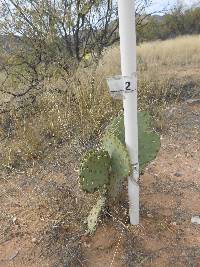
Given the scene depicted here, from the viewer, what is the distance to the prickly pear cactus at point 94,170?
2.65m

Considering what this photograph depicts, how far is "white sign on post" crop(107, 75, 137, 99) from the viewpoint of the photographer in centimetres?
236

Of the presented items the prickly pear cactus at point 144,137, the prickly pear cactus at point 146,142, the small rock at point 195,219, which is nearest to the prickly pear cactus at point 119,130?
the prickly pear cactus at point 144,137

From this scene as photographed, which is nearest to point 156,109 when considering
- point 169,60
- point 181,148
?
point 181,148

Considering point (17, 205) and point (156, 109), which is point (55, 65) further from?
point (17, 205)

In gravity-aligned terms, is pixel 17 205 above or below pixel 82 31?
below

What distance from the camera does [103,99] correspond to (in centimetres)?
481

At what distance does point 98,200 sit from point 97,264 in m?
0.42

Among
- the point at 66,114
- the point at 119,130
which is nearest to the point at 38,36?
the point at 66,114

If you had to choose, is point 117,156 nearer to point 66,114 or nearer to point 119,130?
point 119,130

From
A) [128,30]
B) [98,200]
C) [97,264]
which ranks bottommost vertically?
[97,264]

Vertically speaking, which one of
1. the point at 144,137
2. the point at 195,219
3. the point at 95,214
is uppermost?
the point at 144,137

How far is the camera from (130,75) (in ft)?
7.72

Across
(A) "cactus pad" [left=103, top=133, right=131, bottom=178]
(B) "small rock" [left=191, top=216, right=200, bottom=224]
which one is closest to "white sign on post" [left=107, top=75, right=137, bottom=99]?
(A) "cactus pad" [left=103, top=133, right=131, bottom=178]

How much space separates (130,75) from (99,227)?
108 centimetres
